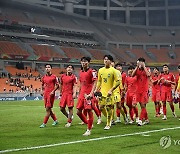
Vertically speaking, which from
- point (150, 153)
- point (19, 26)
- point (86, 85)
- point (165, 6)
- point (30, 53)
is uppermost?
point (165, 6)

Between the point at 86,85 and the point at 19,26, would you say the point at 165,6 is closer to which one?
the point at 19,26

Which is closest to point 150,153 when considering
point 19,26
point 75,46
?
point 19,26

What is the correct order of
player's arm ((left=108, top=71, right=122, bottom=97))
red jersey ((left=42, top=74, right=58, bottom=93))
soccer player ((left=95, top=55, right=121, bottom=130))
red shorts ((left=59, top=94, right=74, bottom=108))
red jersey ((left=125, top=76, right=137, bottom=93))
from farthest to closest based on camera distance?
red jersey ((left=125, top=76, right=137, bottom=93)) < red jersey ((left=42, top=74, right=58, bottom=93)) < red shorts ((left=59, top=94, right=74, bottom=108)) < soccer player ((left=95, top=55, right=121, bottom=130)) < player's arm ((left=108, top=71, right=122, bottom=97))

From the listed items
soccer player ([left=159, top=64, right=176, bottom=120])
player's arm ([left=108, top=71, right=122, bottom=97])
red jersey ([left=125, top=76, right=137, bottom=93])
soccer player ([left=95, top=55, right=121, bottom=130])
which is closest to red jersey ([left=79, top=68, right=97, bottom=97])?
soccer player ([left=95, top=55, right=121, bottom=130])

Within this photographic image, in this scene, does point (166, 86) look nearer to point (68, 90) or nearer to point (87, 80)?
point (68, 90)

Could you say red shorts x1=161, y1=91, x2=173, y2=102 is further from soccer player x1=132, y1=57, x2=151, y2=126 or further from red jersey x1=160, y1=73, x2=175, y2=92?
soccer player x1=132, y1=57, x2=151, y2=126

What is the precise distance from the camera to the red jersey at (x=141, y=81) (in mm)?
12047

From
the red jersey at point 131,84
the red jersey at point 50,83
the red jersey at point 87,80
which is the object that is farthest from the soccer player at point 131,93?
the red jersey at point 50,83

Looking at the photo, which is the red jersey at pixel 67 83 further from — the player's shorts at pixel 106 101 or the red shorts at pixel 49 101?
the player's shorts at pixel 106 101

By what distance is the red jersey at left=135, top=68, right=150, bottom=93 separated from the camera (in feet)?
39.5

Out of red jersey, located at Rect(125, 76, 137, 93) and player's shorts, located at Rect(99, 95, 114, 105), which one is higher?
red jersey, located at Rect(125, 76, 137, 93)

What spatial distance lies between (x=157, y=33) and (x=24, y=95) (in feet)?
157

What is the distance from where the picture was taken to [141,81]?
12055 mm

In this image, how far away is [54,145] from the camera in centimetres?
773
